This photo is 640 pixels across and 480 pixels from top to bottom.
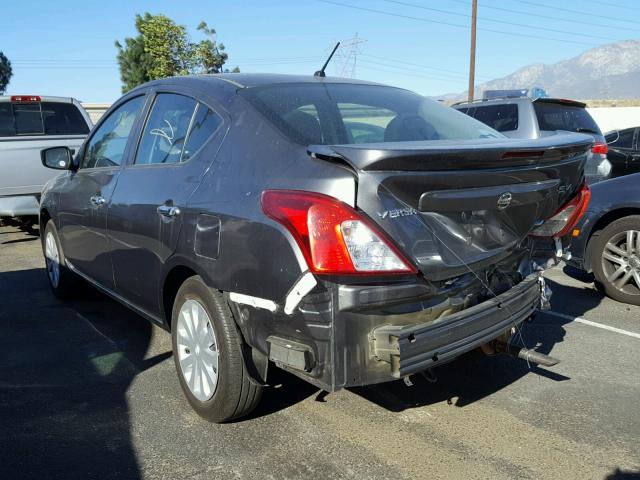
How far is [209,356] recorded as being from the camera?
301cm

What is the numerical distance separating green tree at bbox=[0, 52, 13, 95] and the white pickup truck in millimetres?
59845

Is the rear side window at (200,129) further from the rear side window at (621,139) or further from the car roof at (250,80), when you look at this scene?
the rear side window at (621,139)

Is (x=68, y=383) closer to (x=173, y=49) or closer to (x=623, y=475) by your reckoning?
(x=623, y=475)

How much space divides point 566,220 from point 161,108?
248cm

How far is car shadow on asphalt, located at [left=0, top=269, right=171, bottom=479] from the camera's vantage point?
9.21 feet

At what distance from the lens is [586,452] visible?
281 cm

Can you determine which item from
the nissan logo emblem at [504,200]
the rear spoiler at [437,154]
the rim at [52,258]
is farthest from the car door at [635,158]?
the rim at [52,258]

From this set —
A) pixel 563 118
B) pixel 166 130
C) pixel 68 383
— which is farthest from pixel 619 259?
pixel 68 383

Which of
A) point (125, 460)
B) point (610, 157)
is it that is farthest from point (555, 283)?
point (610, 157)

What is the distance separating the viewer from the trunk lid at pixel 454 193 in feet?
7.79

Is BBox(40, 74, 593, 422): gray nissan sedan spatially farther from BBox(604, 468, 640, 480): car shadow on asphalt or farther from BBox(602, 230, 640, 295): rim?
BBox(602, 230, 640, 295): rim

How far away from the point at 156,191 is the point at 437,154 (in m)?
1.69

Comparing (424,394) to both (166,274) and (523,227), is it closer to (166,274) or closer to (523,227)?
(523,227)

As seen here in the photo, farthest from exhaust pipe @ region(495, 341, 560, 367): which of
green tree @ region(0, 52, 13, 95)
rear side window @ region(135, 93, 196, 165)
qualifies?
green tree @ region(0, 52, 13, 95)
